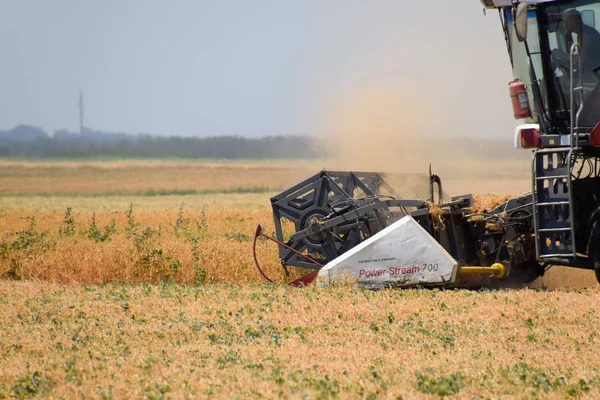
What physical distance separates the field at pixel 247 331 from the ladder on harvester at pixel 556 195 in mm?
528

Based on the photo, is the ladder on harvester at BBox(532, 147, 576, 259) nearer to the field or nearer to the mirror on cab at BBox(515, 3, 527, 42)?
the field

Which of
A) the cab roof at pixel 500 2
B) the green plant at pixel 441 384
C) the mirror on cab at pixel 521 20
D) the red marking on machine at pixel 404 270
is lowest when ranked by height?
the green plant at pixel 441 384

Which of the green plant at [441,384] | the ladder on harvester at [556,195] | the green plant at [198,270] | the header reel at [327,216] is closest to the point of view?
the green plant at [441,384]

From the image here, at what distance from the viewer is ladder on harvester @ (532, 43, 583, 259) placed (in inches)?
325

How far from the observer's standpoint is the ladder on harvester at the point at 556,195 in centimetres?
825

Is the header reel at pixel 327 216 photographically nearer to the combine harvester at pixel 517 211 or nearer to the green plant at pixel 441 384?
the combine harvester at pixel 517 211

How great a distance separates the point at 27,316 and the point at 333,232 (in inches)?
136

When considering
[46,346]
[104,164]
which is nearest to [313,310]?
[46,346]

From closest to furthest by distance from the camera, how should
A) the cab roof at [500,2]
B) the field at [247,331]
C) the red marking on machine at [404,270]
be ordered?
the field at [247,331] → the cab roof at [500,2] → the red marking on machine at [404,270]

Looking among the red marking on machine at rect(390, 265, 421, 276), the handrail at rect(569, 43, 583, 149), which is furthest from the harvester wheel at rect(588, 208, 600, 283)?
the red marking on machine at rect(390, 265, 421, 276)

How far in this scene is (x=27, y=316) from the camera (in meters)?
7.68

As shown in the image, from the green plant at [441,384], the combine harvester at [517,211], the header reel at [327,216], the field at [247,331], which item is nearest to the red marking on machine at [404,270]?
the combine harvester at [517,211]

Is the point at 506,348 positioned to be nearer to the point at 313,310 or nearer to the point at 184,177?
the point at 313,310

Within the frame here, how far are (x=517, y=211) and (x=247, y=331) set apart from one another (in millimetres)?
3588
